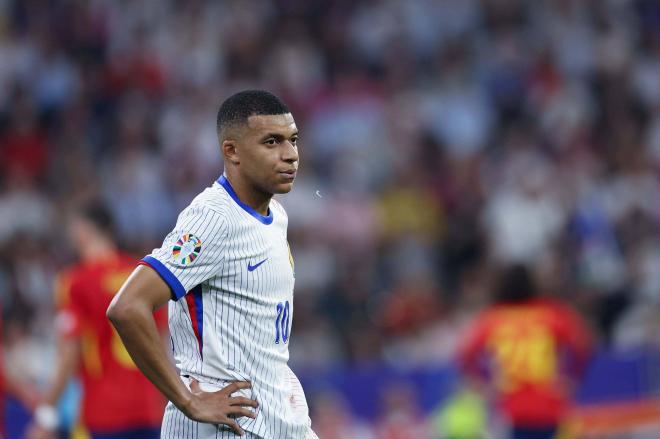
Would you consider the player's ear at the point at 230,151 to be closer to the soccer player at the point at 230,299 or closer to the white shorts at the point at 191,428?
the soccer player at the point at 230,299

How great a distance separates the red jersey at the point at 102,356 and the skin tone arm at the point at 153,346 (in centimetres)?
335

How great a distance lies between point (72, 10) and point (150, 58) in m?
1.21

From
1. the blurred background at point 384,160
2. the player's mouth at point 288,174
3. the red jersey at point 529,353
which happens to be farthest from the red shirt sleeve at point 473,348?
the player's mouth at point 288,174

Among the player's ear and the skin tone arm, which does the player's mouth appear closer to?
the player's ear

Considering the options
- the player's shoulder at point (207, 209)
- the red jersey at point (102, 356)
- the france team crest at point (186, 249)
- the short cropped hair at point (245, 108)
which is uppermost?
the short cropped hair at point (245, 108)

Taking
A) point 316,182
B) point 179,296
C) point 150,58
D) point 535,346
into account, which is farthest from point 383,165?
point 179,296

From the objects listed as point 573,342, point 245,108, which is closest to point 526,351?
point 573,342

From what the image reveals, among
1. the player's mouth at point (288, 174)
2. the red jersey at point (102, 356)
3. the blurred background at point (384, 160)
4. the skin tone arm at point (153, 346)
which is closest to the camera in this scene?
the skin tone arm at point (153, 346)

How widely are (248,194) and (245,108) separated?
0.31 meters

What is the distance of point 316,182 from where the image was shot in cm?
1463

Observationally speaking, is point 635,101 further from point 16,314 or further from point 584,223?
point 16,314

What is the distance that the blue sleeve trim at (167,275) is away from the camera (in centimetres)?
450

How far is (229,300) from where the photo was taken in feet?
15.3

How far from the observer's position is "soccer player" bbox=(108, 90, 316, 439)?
451cm
